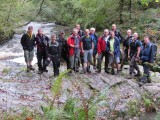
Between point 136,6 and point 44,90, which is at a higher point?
point 136,6

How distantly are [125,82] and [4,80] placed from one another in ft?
15.8

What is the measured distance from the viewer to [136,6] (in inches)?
1167

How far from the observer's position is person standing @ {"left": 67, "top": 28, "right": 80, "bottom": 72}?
13.8 metres

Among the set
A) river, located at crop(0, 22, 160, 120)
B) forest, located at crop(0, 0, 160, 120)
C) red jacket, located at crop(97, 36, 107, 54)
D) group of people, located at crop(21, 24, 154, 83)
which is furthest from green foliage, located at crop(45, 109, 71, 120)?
red jacket, located at crop(97, 36, 107, 54)

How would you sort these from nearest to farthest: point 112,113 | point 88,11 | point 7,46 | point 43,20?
1. point 112,113
2. point 7,46
3. point 88,11
4. point 43,20

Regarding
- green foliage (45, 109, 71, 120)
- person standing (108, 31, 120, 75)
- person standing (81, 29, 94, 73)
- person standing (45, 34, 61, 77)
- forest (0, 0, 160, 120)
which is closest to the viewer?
green foliage (45, 109, 71, 120)

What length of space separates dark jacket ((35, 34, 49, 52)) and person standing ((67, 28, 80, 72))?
0.87m

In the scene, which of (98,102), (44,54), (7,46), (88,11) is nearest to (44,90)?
(44,54)

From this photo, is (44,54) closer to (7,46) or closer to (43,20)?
(7,46)

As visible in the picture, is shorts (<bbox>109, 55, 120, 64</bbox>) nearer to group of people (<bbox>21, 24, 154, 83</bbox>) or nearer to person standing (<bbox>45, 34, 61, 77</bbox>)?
group of people (<bbox>21, 24, 154, 83</bbox>)

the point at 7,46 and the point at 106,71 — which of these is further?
the point at 7,46

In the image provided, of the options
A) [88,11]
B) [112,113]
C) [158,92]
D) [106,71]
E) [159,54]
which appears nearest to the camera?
[112,113]

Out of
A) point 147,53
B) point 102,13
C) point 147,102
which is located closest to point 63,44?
point 147,53

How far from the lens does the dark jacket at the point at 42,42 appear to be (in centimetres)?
1363
